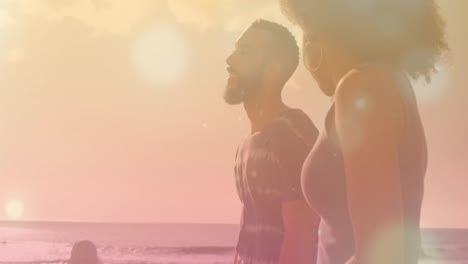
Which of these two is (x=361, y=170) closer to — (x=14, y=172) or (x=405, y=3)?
(x=405, y=3)

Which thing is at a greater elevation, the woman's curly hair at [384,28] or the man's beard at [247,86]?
the woman's curly hair at [384,28]

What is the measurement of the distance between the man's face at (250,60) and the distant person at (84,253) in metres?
4.20

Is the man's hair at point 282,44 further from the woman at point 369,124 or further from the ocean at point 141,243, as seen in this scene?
the ocean at point 141,243

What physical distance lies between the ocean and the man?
10737mm

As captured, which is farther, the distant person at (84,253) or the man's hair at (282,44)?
the distant person at (84,253)

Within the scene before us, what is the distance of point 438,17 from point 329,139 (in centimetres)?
28

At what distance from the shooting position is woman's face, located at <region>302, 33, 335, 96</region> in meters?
1.07

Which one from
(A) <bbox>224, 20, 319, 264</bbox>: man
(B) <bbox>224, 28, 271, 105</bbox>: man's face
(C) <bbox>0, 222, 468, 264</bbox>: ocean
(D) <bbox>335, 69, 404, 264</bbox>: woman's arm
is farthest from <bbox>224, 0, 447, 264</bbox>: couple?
(C) <bbox>0, 222, 468, 264</bbox>: ocean

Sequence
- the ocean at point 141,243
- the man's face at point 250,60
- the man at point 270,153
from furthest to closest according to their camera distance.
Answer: the ocean at point 141,243 → the man's face at point 250,60 → the man at point 270,153

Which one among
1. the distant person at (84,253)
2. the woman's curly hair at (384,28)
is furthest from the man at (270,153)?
the distant person at (84,253)

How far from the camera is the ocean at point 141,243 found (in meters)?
14.5

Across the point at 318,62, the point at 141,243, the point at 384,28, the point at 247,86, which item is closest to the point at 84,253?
the point at 247,86

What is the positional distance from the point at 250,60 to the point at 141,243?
17.4m

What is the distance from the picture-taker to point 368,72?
36.4 inches
